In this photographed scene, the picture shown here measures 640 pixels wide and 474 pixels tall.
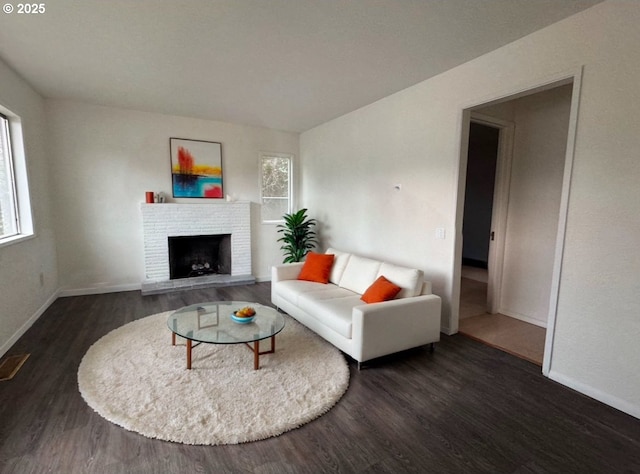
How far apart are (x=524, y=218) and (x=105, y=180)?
19.1ft

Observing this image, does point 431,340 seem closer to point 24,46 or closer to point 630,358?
point 630,358

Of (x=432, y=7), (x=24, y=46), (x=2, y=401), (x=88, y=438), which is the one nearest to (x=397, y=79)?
(x=432, y=7)

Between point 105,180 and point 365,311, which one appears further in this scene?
point 105,180

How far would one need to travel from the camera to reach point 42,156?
13.7 feet

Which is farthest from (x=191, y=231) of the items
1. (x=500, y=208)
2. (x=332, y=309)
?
(x=500, y=208)

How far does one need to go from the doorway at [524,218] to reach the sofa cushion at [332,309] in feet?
4.82

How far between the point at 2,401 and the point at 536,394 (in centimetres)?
389

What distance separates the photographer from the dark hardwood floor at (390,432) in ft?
5.73

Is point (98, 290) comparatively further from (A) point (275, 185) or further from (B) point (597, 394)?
(B) point (597, 394)

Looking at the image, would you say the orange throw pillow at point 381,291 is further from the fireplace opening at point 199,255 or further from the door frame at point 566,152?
the fireplace opening at point 199,255

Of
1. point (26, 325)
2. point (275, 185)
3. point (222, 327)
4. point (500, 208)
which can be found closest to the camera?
point (222, 327)

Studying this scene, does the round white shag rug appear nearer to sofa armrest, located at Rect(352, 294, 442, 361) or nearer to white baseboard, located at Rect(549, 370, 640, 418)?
sofa armrest, located at Rect(352, 294, 442, 361)

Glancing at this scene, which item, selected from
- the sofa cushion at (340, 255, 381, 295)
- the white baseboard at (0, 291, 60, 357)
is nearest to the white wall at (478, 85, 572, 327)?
the sofa cushion at (340, 255, 381, 295)

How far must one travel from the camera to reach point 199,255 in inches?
223
